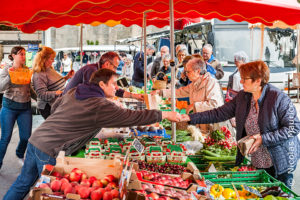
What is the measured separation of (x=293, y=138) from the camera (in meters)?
3.30

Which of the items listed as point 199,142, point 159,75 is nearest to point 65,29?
point 159,75

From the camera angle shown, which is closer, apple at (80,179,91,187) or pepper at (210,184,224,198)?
apple at (80,179,91,187)

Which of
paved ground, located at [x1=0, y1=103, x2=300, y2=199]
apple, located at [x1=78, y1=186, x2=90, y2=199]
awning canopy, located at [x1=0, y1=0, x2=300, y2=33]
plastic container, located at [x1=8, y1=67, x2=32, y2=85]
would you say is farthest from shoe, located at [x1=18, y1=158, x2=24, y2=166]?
apple, located at [x1=78, y1=186, x2=90, y2=199]

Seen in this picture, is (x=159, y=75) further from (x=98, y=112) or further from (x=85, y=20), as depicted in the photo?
(x=98, y=112)

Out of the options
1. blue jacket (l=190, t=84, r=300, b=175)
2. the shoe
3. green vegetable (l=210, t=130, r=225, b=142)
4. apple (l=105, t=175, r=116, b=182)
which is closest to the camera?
apple (l=105, t=175, r=116, b=182)

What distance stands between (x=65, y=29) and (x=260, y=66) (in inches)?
1163

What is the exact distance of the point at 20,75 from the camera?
555 centimetres

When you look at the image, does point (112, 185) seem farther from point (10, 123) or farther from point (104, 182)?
point (10, 123)

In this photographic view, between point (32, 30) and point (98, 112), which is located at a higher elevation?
point (32, 30)

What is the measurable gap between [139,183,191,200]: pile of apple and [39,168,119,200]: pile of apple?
217mm

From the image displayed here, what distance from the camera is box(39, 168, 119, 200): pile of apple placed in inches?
92.1

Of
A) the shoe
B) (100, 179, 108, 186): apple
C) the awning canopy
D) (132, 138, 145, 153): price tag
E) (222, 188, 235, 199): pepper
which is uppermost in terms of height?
the awning canopy

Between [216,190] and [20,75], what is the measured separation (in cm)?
390

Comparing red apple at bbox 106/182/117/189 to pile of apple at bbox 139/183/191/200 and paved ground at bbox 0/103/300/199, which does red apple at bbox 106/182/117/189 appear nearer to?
pile of apple at bbox 139/183/191/200
